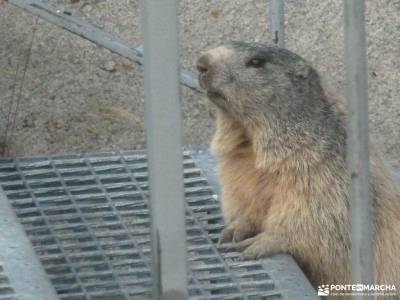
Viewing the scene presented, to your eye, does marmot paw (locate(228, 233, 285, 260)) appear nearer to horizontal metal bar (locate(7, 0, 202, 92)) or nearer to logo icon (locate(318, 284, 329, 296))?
logo icon (locate(318, 284, 329, 296))

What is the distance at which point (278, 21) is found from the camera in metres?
4.39

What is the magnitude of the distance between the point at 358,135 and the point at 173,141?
0.39 m

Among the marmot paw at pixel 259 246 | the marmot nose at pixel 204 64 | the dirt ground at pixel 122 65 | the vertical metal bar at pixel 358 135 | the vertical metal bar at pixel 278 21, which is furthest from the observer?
the dirt ground at pixel 122 65

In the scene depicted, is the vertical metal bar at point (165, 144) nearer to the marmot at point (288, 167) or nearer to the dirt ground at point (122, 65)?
the marmot at point (288, 167)

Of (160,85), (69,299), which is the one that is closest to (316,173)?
(69,299)

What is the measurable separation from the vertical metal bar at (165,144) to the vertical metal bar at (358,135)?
1.15 ft

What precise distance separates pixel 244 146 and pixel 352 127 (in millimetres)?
1849

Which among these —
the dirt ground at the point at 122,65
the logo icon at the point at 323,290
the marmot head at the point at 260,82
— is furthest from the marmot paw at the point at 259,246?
the dirt ground at the point at 122,65

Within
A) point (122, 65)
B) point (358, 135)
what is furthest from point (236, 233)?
point (122, 65)

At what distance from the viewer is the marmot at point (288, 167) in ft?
12.9

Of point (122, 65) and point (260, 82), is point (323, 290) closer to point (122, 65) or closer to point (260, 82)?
point (260, 82)

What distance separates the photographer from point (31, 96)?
5543 mm

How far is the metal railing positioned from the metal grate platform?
963mm

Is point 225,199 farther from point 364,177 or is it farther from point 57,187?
point 364,177
